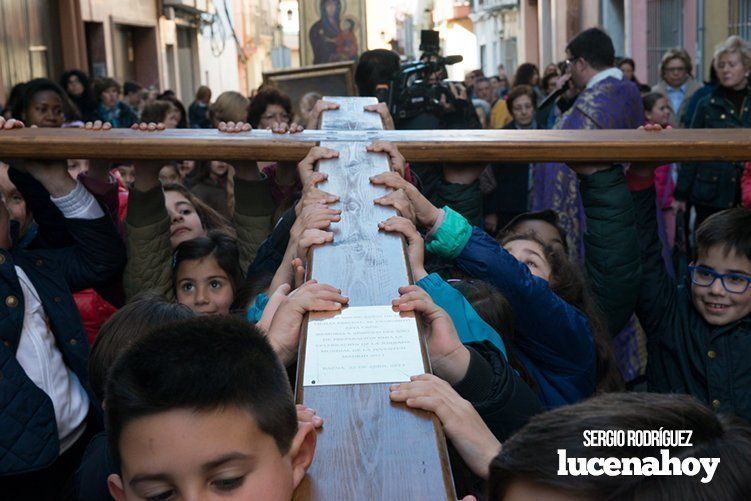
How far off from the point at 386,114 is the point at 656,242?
89 centimetres

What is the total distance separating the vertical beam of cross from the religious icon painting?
11.0 metres

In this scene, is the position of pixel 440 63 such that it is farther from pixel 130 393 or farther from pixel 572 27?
→ pixel 572 27

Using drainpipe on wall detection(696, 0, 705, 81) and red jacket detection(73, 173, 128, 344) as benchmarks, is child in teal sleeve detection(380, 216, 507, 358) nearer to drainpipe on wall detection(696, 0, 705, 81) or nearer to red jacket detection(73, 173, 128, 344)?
red jacket detection(73, 173, 128, 344)

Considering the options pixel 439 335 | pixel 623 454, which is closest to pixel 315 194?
pixel 439 335

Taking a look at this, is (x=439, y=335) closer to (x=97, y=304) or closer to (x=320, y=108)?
(x=320, y=108)

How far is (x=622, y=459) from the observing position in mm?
1182

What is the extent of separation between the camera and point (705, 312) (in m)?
3.03

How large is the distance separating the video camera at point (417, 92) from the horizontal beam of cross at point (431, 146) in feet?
8.81

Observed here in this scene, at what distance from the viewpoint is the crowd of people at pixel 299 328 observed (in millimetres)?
1375

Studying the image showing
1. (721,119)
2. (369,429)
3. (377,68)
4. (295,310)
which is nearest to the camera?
(369,429)

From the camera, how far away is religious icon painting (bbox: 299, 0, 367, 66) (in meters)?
12.9

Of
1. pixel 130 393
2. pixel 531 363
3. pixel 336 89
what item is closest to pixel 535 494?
pixel 130 393

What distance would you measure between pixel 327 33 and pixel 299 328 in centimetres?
1166

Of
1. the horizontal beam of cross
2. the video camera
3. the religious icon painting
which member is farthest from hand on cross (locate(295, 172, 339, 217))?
the religious icon painting
